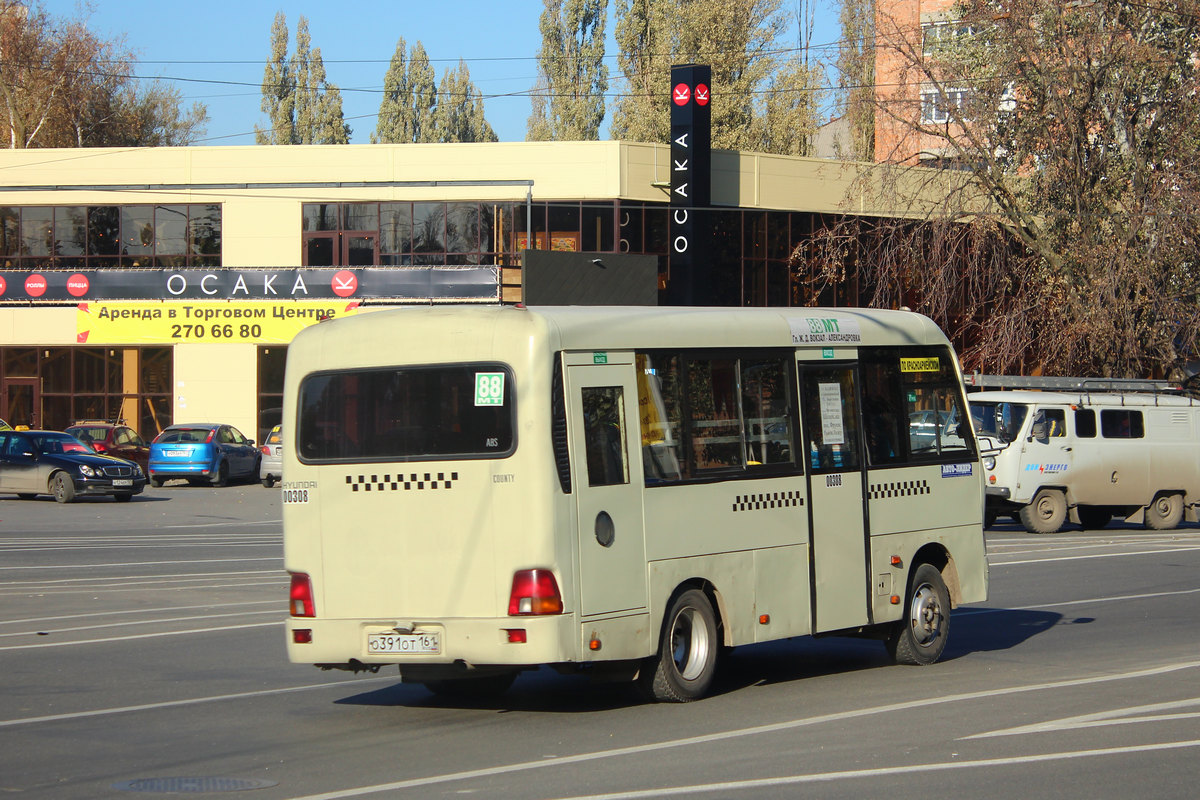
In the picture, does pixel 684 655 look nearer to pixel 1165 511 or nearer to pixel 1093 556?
pixel 1093 556

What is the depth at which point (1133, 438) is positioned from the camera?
2706cm

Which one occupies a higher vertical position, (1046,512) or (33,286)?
(33,286)

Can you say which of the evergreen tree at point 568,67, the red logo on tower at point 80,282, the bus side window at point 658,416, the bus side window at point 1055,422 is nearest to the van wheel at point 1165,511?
the bus side window at point 1055,422

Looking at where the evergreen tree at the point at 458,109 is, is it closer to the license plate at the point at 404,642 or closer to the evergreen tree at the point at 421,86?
the evergreen tree at the point at 421,86

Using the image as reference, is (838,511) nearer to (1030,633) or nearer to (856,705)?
(856,705)

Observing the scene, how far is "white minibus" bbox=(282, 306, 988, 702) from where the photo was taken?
28.8 feet

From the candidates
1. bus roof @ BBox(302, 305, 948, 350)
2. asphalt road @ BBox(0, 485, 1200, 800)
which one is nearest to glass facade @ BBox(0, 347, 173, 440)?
asphalt road @ BBox(0, 485, 1200, 800)

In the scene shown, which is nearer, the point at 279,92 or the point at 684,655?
the point at 684,655

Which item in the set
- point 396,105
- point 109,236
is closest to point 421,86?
point 396,105

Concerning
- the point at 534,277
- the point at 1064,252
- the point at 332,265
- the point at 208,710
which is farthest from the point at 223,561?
the point at 332,265

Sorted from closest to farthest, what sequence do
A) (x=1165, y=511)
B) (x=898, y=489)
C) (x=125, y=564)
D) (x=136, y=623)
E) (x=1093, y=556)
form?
(x=898, y=489) → (x=136, y=623) → (x=125, y=564) → (x=1093, y=556) → (x=1165, y=511)

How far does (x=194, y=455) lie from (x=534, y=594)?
103ft

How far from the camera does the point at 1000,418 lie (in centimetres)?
2628

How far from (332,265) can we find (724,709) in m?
37.4
